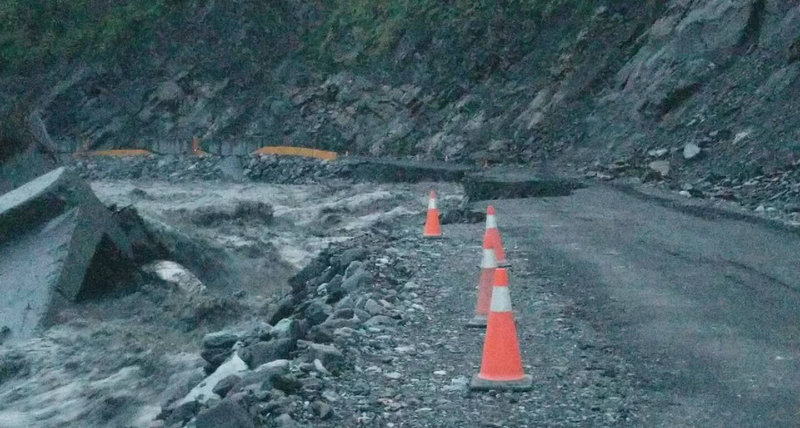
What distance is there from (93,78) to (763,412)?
42195mm

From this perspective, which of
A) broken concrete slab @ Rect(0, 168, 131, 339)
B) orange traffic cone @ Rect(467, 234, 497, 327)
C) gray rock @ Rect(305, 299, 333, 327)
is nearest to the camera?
orange traffic cone @ Rect(467, 234, 497, 327)

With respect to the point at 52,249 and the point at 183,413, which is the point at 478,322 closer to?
the point at 183,413

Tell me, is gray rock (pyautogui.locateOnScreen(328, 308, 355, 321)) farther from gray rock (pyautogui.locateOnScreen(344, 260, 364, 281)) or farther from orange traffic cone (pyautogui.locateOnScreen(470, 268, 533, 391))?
orange traffic cone (pyautogui.locateOnScreen(470, 268, 533, 391))

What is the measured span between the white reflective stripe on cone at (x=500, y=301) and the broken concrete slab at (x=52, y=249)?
7323 mm

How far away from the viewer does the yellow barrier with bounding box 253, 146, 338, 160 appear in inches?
1377

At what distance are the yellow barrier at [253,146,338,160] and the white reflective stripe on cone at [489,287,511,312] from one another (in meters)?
27.9

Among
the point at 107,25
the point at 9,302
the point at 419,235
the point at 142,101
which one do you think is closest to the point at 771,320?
the point at 419,235

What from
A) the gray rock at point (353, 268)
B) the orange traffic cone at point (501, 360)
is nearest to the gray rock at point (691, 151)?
the gray rock at point (353, 268)

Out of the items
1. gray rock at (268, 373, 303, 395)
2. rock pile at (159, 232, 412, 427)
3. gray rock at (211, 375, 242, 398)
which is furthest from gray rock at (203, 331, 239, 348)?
gray rock at (268, 373, 303, 395)

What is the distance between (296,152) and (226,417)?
3054 cm

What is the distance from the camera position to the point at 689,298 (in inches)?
346

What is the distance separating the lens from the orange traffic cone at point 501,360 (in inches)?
244

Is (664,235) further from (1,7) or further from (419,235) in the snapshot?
(1,7)

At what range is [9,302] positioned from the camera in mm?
12555
